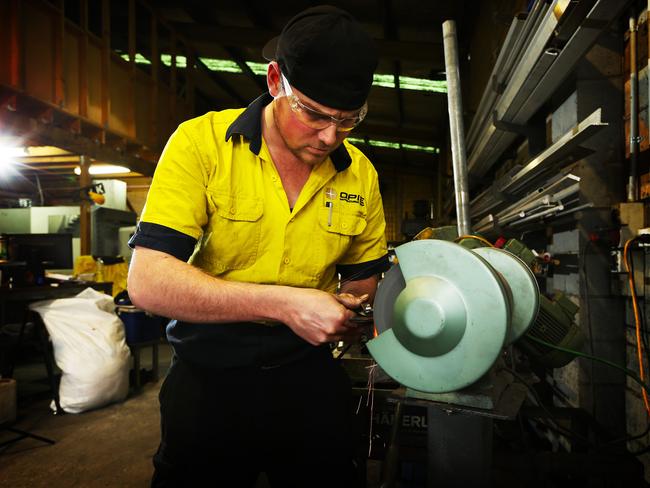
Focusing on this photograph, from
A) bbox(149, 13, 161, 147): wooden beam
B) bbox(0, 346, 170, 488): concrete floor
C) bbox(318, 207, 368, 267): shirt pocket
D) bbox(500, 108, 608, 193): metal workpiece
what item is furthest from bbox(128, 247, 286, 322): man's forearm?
bbox(149, 13, 161, 147): wooden beam

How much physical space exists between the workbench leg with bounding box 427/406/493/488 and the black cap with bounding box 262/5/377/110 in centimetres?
73

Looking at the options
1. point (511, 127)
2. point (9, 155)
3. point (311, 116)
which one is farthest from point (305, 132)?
point (9, 155)

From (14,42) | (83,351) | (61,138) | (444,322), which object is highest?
(14,42)

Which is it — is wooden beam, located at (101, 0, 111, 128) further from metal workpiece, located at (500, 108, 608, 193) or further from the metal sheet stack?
metal workpiece, located at (500, 108, 608, 193)

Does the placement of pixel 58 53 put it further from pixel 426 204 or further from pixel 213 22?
pixel 426 204

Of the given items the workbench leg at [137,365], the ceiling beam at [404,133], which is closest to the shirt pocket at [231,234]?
the workbench leg at [137,365]

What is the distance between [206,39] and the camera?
6.07 meters

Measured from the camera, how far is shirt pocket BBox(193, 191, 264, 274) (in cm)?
107

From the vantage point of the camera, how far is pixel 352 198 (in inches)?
49.5

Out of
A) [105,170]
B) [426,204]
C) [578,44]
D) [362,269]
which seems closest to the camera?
[362,269]

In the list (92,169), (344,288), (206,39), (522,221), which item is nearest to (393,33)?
(206,39)

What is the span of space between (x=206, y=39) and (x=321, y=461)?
6.23m

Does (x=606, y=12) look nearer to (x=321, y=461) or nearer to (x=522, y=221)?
(x=522, y=221)

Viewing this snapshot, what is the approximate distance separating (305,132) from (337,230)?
0.28 m
